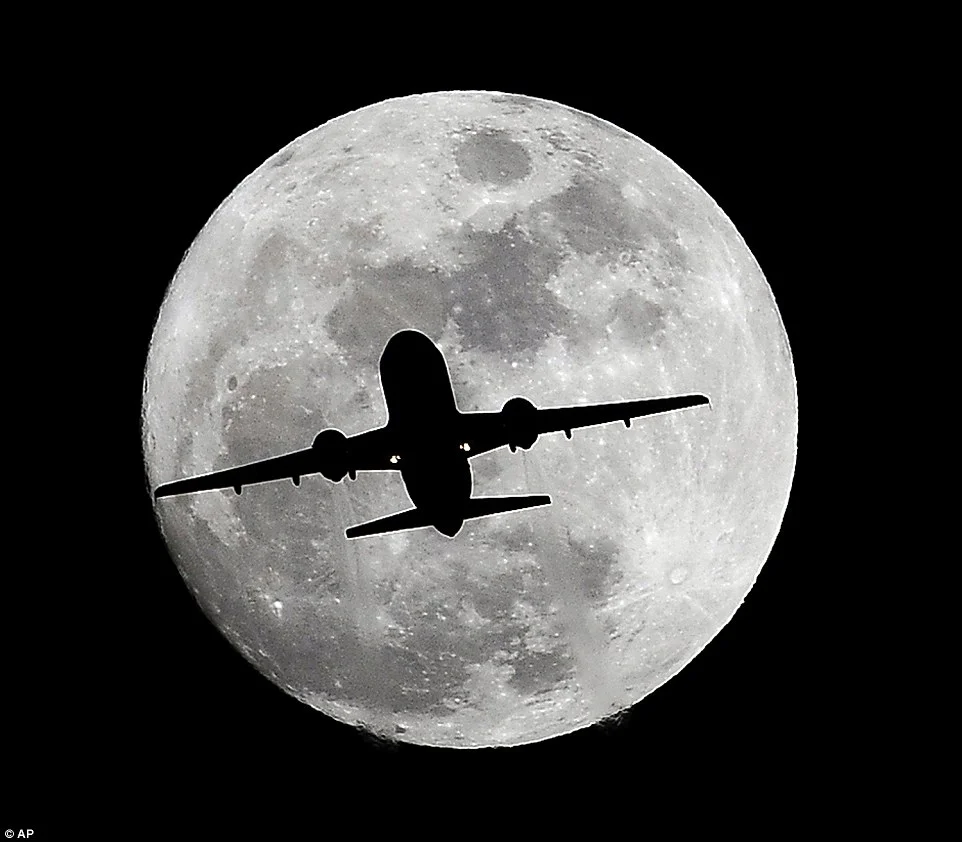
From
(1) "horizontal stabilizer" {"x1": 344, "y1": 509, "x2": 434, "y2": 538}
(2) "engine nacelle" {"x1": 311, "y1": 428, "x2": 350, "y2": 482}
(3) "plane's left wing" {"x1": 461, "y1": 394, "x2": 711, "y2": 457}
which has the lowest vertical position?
(1) "horizontal stabilizer" {"x1": 344, "y1": 509, "x2": 434, "y2": 538}

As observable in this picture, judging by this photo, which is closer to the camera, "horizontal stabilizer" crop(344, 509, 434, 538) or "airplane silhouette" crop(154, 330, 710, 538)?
"airplane silhouette" crop(154, 330, 710, 538)

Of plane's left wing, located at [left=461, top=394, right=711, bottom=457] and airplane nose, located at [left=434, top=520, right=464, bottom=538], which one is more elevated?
plane's left wing, located at [left=461, top=394, right=711, bottom=457]

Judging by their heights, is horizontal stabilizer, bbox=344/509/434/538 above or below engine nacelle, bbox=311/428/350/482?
below

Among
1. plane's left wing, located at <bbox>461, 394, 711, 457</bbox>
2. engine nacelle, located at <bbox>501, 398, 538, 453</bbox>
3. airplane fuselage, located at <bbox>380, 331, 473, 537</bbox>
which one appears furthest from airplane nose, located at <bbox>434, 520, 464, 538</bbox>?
engine nacelle, located at <bbox>501, 398, 538, 453</bbox>

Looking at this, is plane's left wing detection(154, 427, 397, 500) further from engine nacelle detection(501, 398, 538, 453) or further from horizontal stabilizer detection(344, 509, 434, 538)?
engine nacelle detection(501, 398, 538, 453)

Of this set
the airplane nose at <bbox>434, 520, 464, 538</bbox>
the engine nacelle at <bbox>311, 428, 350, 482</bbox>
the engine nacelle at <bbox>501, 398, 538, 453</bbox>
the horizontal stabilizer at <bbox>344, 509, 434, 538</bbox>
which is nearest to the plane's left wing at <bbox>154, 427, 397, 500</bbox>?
the engine nacelle at <bbox>311, 428, 350, 482</bbox>

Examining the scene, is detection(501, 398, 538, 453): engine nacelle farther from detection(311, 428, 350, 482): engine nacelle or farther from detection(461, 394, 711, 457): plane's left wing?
detection(311, 428, 350, 482): engine nacelle

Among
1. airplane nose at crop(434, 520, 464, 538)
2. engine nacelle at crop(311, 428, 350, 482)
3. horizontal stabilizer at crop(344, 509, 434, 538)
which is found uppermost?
engine nacelle at crop(311, 428, 350, 482)

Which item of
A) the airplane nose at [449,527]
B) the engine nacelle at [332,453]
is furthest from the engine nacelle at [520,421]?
the engine nacelle at [332,453]

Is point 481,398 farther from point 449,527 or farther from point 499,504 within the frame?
point 449,527
